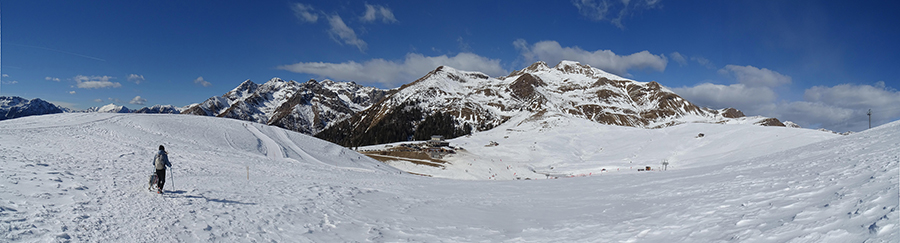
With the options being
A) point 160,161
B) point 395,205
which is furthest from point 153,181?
point 395,205

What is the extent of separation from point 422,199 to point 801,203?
583 inches

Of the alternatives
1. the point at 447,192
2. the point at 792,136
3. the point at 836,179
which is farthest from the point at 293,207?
the point at 792,136

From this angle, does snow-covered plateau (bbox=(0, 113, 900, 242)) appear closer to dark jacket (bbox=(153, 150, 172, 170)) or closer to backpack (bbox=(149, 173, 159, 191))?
backpack (bbox=(149, 173, 159, 191))

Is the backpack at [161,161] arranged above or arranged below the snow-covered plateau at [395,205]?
above

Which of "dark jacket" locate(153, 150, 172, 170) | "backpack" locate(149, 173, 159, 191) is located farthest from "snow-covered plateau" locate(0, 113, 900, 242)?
"dark jacket" locate(153, 150, 172, 170)

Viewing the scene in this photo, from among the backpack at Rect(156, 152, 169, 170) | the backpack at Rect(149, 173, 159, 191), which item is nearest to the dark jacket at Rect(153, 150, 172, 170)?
the backpack at Rect(156, 152, 169, 170)

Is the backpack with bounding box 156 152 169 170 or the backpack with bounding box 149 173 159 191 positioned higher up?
the backpack with bounding box 156 152 169 170

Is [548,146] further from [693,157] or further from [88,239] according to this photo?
[88,239]

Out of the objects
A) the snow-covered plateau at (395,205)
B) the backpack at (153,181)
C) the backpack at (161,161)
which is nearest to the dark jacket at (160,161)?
the backpack at (161,161)

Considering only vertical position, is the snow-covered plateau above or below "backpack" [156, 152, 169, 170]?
below

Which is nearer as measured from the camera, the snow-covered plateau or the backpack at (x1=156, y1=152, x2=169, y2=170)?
the snow-covered plateau

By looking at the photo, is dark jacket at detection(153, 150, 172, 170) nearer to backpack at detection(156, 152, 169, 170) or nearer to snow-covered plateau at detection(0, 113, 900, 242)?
backpack at detection(156, 152, 169, 170)

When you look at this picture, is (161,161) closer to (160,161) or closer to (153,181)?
(160,161)

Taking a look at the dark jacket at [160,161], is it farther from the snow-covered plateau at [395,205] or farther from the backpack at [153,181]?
the snow-covered plateau at [395,205]
